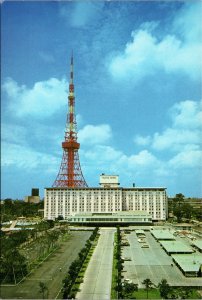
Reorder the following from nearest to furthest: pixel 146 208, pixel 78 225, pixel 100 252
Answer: pixel 100 252
pixel 78 225
pixel 146 208

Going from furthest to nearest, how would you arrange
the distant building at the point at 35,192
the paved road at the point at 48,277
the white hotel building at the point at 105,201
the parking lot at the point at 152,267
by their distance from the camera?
1. the distant building at the point at 35,192
2. the white hotel building at the point at 105,201
3. the parking lot at the point at 152,267
4. the paved road at the point at 48,277

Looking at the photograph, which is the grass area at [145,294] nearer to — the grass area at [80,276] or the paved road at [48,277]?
the grass area at [80,276]

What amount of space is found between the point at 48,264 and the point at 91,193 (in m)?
18.4

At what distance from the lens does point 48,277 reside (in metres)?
12.2

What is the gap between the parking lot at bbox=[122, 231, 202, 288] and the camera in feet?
37.7

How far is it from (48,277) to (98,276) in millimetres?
1521

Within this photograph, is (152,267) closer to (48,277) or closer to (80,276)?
(80,276)

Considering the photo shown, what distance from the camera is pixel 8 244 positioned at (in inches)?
564

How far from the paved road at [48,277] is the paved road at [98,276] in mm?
756

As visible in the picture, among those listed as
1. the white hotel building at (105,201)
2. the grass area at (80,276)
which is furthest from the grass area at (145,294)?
the white hotel building at (105,201)

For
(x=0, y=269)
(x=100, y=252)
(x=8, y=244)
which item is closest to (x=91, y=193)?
(x=100, y=252)

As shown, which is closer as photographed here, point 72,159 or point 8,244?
point 8,244

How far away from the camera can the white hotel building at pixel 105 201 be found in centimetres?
3222

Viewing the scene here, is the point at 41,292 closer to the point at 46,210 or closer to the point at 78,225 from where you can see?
the point at 78,225
